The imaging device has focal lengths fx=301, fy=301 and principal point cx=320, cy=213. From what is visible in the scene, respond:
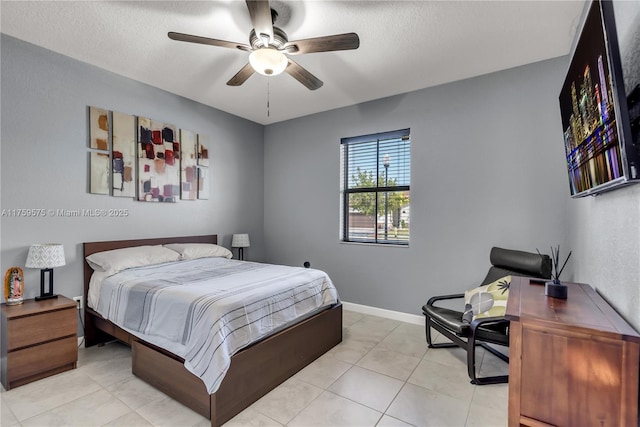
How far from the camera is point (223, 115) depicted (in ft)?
14.1

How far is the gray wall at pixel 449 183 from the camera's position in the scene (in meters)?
2.87

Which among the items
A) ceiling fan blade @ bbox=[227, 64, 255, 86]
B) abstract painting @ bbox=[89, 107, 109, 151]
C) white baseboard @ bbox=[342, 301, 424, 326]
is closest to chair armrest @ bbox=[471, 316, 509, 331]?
white baseboard @ bbox=[342, 301, 424, 326]

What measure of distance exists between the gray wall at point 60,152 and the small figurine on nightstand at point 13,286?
0.55ft

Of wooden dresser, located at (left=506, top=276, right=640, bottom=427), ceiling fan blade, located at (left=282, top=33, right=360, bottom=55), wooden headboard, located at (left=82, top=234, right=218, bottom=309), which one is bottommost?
wooden dresser, located at (left=506, top=276, right=640, bottom=427)

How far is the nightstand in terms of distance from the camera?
7.18 feet

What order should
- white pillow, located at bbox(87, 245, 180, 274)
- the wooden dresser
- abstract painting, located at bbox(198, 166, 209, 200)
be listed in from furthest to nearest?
abstract painting, located at bbox(198, 166, 209, 200) < white pillow, located at bbox(87, 245, 180, 274) < the wooden dresser

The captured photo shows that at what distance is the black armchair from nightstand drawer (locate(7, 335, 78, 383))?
10.1 feet

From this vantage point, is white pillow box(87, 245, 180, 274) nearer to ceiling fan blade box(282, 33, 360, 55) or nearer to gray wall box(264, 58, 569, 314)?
gray wall box(264, 58, 569, 314)

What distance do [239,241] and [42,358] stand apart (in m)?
2.29

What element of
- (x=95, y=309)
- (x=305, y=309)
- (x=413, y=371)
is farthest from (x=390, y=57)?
(x=95, y=309)

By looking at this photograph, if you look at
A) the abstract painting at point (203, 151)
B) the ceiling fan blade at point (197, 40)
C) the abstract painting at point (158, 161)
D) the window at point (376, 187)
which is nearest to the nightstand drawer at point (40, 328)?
the abstract painting at point (158, 161)

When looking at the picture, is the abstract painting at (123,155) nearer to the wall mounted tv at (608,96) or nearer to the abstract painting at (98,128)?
the abstract painting at (98,128)

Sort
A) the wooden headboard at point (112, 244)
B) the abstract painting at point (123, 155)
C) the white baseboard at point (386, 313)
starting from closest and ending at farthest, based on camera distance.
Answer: the wooden headboard at point (112, 244)
the abstract painting at point (123, 155)
the white baseboard at point (386, 313)

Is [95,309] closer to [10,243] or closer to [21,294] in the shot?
[21,294]
